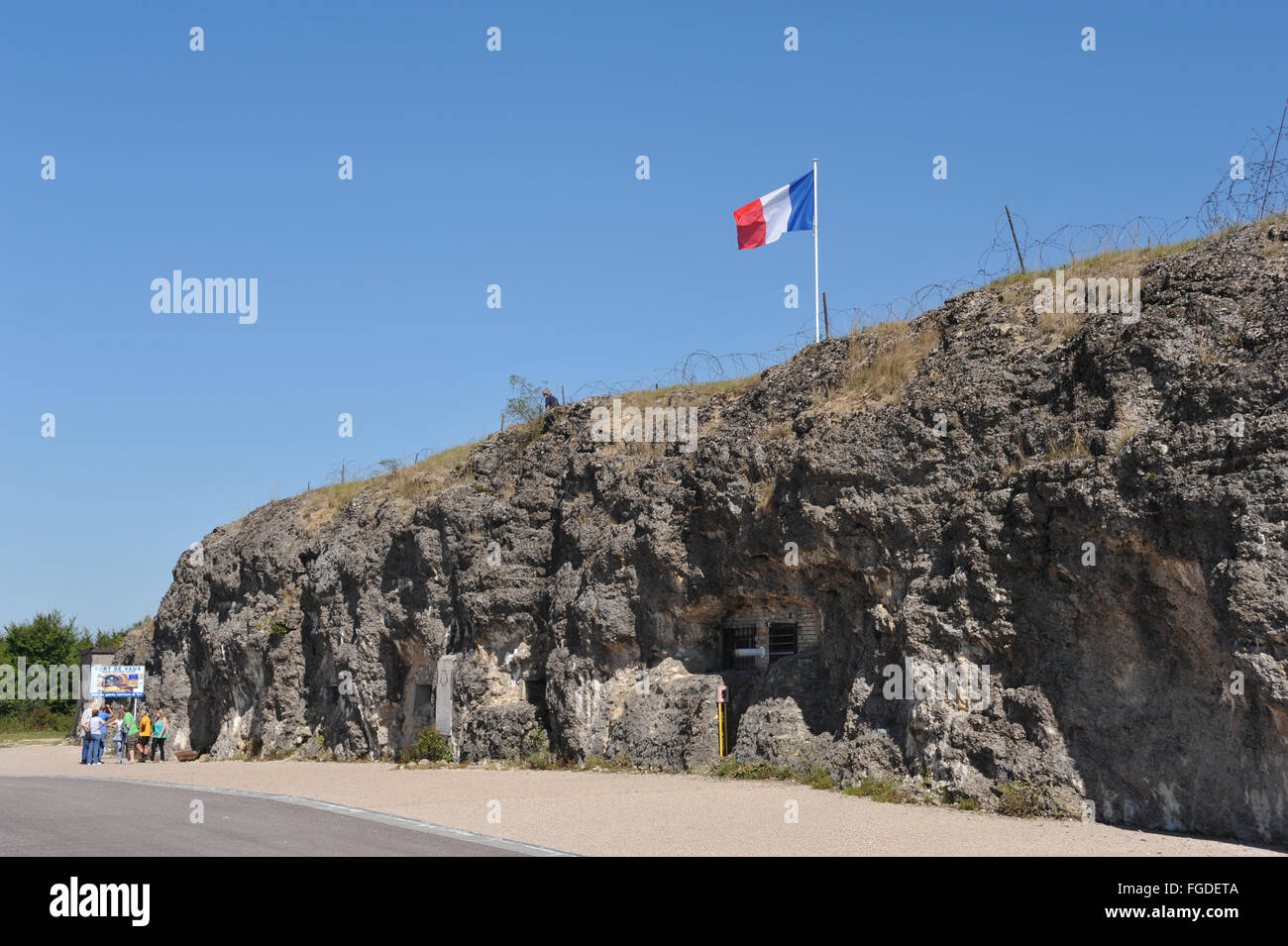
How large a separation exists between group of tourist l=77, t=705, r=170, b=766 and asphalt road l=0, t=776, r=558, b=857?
1084 centimetres

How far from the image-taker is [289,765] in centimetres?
2686

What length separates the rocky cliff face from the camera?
12570 millimetres

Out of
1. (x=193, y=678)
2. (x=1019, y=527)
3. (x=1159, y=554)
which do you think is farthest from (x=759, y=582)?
(x=193, y=678)

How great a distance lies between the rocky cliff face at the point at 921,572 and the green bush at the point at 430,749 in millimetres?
429

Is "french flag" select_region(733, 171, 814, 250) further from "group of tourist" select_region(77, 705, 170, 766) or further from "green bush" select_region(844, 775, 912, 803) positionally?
"group of tourist" select_region(77, 705, 170, 766)

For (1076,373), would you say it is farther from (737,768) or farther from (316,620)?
(316,620)

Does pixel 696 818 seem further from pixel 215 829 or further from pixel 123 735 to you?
pixel 123 735

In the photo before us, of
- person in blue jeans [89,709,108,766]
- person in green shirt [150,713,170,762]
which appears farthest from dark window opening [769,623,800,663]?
person in green shirt [150,713,170,762]

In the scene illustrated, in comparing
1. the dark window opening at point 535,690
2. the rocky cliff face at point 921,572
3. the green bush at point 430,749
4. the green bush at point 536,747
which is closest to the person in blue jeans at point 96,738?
the rocky cliff face at point 921,572

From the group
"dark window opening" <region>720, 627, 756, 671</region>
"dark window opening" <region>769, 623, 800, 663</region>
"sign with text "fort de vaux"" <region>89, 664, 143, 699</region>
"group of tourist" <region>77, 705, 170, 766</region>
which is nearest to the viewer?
"dark window opening" <region>769, 623, 800, 663</region>

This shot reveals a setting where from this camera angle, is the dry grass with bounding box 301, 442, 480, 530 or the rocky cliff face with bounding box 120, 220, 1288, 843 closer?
the rocky cliff face with bounding box 120, 220, 1288, 843

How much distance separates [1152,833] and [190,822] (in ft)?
39.7
